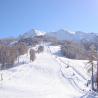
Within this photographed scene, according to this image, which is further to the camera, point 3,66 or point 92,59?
point 3,66

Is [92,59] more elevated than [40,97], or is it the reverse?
[92,59]

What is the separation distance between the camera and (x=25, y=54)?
164125mm

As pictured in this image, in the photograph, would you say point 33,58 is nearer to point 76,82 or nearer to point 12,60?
point 12,60

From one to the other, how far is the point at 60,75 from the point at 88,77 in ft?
39.3

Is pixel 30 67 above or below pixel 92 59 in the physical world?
below

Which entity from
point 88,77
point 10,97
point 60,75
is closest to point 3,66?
point 60,75

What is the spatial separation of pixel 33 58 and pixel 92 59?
281 feet

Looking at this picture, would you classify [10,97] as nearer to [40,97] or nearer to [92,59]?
[40,97]

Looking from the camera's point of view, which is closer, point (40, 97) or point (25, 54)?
point (40, 97)

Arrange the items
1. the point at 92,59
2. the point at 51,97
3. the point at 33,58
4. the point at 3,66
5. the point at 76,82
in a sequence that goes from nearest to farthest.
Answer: the point at 51,97, the point at 92,59, the point at 76,82, the point at 3,66, the point at 33,58

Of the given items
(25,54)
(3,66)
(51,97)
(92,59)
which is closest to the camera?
(51,97)

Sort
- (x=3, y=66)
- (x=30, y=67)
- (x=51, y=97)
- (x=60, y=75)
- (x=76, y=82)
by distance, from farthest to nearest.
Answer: (x=3, y=66) → (x=30, y=67) → (x=60, y=75) → (x=76, y=82) → (x=51, y=97)

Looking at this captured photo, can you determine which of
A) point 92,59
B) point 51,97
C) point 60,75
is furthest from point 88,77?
point 51,97

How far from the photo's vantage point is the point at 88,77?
91.1 m
